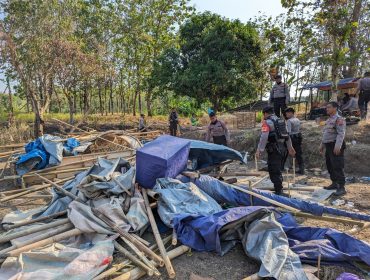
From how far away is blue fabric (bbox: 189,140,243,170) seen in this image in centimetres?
616

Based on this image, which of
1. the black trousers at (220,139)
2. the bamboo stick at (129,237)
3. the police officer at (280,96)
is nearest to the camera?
the bamboo stick at (129,237)

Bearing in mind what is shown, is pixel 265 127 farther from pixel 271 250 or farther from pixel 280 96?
pixel 280 96

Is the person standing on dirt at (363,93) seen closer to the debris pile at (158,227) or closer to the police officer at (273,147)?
the police officer at (273,147)

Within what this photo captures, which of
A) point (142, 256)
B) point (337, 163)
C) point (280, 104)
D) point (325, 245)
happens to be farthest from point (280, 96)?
point (142, 256)

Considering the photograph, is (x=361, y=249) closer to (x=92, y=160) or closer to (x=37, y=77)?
(x=92, y=160)

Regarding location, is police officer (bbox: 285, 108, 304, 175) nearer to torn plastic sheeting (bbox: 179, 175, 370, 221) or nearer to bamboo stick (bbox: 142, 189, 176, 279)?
torn plastic sheeting (bbox: 179, 175, 370, 221)

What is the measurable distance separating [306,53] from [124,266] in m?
9.66

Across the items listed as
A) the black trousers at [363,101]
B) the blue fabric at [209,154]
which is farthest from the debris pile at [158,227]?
the black trousers at [363,101]

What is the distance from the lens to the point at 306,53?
1084cm

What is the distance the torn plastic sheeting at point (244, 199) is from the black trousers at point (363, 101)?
8.49 meters

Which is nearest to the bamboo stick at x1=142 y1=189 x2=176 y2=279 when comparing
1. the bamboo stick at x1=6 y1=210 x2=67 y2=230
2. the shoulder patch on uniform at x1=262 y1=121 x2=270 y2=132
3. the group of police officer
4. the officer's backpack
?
the bamboo stick at x1=6 y1=210 x2=67 y2=230

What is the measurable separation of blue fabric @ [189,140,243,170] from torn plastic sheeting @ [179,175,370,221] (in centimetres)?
105

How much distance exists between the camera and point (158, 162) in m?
5.06

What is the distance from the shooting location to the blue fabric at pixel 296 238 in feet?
11.3
